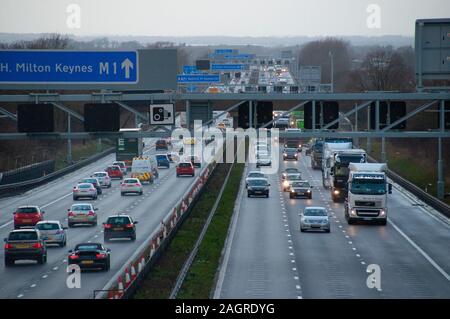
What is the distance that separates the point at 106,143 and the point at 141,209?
2154 inches

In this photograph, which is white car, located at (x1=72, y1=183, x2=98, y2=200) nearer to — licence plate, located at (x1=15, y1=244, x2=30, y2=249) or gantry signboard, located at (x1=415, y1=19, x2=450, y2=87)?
licence plate, located at (x1=15, y1=244, x2=30, y2=249)

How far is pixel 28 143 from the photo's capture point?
93625 mm

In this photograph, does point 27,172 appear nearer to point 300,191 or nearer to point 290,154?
point 300,191

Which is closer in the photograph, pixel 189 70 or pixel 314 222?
pixel 314 222

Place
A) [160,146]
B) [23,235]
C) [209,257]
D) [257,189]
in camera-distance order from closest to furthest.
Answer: [23,235]
[209,257]
[257,189]
[160,146]

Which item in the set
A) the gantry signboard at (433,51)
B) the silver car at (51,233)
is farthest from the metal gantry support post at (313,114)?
the silver car at (51,233)

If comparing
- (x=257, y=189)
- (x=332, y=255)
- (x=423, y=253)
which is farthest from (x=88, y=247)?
(x=257, y=189)

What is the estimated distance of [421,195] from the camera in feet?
240

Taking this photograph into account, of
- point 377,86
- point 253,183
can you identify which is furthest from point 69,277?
point 377,86

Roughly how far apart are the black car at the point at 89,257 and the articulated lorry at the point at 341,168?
31654 mm

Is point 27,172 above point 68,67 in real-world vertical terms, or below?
below

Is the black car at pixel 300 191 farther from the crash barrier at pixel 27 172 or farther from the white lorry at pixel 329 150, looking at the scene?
the crash barrier at pixel 27 172

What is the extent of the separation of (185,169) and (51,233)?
4469cm

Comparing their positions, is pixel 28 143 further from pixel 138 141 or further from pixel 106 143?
pixel 106 143
